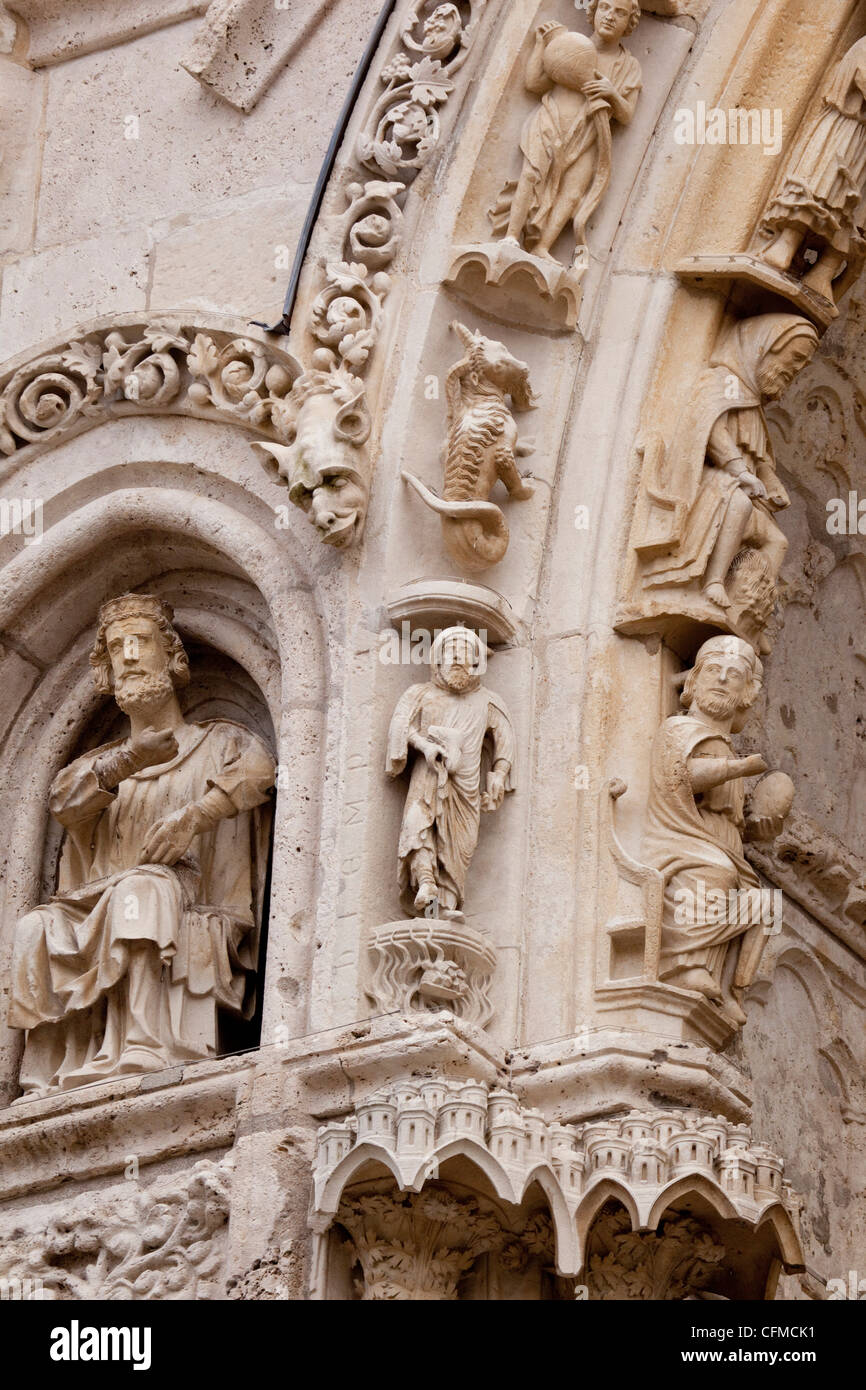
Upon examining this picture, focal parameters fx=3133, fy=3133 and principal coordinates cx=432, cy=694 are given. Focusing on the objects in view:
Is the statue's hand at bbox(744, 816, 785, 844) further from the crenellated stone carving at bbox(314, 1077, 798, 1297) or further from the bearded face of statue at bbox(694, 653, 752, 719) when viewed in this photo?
the crenellated stone carving at bbox(314, 1077, 798, 1297)

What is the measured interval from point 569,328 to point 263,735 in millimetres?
1446

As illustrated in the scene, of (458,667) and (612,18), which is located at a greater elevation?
(612,18)

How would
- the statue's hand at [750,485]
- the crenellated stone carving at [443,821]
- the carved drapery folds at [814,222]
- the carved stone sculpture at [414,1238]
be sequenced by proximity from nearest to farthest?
the carved stone sculpture at [414,1238] < the crenellated stone carving at [443,821] < the statue's hand at [750,485] < the carved drapery folds at [814,222]

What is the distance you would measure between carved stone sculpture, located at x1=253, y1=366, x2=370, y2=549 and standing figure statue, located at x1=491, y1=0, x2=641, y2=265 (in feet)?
2.15

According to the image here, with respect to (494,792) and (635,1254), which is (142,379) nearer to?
(494,792)

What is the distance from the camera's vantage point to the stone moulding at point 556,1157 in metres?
7.09

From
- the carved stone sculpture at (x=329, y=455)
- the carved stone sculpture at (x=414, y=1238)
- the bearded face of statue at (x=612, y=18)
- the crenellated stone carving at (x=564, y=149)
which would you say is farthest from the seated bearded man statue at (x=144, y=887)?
the bearded face of statue at (x=612, y=18)

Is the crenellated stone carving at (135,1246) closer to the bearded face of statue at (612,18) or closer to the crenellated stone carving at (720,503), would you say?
the crenellated stone carving at (720,503)

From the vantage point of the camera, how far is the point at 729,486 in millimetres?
8320

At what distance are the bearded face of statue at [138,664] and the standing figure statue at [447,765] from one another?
0.97m

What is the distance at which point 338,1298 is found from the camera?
7270 millimetres

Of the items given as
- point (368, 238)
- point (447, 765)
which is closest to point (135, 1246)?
point (447, 765)

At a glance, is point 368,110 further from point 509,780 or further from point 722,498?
point 509,780

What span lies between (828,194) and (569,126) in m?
0.74
